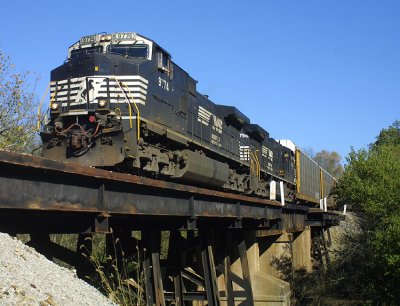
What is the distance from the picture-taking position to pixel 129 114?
32.7 ft

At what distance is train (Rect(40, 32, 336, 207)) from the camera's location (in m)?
9.68

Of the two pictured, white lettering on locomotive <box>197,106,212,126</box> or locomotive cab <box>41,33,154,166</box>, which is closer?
locomotive cab <box>41,33,154,166</box>

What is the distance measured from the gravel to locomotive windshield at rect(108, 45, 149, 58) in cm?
652

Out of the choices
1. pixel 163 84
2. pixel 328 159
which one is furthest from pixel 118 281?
pixel 328 159

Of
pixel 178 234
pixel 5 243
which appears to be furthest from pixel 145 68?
pixel 5 243

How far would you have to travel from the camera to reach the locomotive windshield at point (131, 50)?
1124cm

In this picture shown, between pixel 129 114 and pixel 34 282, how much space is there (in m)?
5.63

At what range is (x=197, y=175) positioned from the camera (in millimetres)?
12242

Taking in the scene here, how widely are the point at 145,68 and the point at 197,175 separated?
2959 mm

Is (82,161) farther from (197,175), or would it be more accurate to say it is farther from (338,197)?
(338,197)

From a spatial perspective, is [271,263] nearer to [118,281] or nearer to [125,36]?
[125,36]

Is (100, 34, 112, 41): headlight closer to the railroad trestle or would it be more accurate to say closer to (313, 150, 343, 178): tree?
the railroad trestle

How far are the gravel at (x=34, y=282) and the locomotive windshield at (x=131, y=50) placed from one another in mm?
6519

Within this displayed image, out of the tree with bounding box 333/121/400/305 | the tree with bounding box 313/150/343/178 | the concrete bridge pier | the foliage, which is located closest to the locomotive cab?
the foliage
